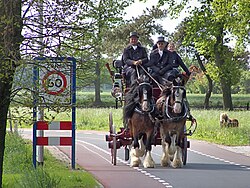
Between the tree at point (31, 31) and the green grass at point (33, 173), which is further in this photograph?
the green grass at point (33, 173)

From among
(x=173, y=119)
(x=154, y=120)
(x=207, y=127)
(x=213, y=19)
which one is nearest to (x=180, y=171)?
(x=173, y=119)

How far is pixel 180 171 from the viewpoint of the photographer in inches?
643

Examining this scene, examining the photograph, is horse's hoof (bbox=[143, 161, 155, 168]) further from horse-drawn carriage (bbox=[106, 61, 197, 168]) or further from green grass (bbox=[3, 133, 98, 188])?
green grass (bbox=[3, 133, 98, 188])

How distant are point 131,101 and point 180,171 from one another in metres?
2.13

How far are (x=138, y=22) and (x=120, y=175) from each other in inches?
1777

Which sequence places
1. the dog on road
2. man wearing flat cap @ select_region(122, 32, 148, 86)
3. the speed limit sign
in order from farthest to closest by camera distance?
the dog on road → man wearing flat cap @ select_region(122, 32, 148, 86) → the speed limit sign

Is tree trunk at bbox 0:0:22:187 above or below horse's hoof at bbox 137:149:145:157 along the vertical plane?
above

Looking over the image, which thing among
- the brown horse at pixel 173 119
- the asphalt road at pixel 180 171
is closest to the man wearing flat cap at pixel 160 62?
the brown horse at pixel 173 119

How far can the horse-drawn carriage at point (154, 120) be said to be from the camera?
1661cm

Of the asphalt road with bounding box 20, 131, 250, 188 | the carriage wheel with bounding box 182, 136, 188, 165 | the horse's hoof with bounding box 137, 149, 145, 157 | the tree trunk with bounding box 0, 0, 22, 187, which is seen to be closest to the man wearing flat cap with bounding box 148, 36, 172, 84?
the carriage wheel with bounding box 182, 136, 188, 165

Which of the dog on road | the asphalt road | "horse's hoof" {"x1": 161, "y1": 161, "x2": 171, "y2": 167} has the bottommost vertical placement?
the asphalt road

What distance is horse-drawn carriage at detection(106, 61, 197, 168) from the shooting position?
16.6m

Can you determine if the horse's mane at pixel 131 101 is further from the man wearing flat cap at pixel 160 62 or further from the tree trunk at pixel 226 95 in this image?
the tree trunk at pixel 226 95

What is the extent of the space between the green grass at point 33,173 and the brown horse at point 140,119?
1.64 meters
